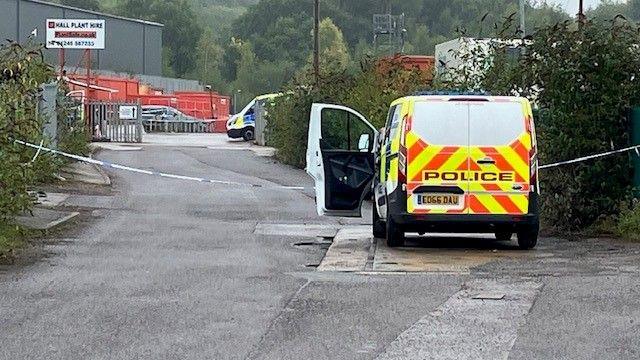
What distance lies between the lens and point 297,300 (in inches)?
456

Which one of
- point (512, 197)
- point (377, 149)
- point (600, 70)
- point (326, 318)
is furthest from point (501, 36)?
point (326, 318)

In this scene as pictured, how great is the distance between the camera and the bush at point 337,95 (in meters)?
29.6

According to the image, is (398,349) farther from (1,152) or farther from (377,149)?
(377,149)

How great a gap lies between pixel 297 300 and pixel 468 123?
5102mm

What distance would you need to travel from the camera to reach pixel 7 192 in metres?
16.0

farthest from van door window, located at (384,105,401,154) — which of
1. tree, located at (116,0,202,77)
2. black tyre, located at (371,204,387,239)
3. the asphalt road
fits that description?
tree, located at (116,0,202,77)

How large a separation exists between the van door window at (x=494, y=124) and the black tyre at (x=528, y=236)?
3.55 ft

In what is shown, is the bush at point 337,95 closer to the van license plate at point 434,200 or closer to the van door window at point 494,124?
the van door window at point 494,124

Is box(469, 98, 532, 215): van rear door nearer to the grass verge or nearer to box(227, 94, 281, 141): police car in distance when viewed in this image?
the grass verge

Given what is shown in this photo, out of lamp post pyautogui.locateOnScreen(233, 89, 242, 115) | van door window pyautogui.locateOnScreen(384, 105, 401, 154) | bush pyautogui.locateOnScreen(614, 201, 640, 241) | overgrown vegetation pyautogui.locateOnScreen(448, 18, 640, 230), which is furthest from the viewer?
lamp post pyautogui.locateOnScreen(233, 89, 242, 115)

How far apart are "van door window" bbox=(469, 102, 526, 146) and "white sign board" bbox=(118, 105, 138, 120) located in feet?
116

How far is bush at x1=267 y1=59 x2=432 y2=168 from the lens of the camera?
97.2 ft

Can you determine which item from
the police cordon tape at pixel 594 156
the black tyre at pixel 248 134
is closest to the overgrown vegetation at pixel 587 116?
the police cordon tape at pixel 594 156

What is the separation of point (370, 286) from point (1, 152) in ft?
17.8
